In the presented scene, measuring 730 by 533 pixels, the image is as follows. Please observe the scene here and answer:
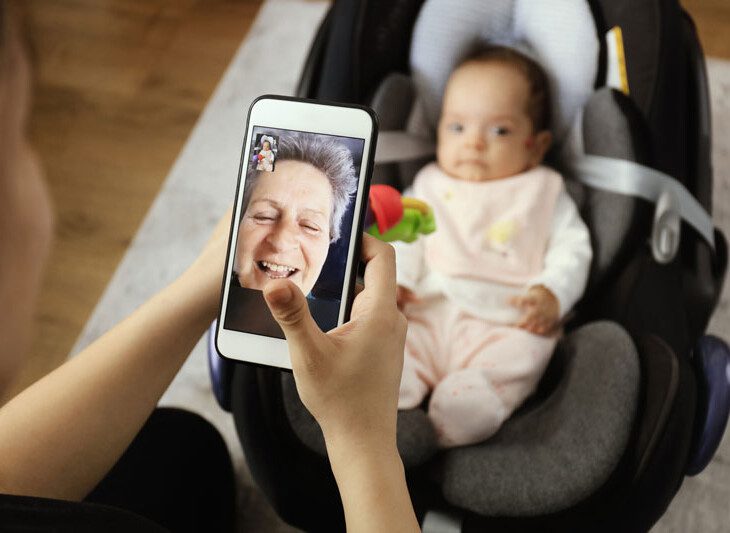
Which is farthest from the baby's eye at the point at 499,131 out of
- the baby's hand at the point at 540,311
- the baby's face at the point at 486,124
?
the baby's hand at the point at 540,311

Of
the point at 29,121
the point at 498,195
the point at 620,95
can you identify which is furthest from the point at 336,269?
the point at 620,95

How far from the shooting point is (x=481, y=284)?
1.08 metres

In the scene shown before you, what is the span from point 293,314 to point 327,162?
0.73 feet

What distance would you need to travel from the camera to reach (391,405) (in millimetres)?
581

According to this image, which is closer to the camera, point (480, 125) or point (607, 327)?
point (607, 327)

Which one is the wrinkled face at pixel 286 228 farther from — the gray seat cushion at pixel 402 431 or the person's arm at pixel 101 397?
the gray seat cushion at pixel 402 431

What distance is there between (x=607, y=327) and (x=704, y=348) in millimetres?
127

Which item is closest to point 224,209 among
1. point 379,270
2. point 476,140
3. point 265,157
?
point 476,140

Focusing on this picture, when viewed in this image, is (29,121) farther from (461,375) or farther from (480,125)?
(480,125)

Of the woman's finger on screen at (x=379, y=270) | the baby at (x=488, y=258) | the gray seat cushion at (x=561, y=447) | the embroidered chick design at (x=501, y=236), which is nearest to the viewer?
the woman's finger on screen at (x=379, y=270)

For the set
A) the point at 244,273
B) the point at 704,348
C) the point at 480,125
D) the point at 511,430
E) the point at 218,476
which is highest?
the point at 480,125

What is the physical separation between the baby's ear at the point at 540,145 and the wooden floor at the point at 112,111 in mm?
766

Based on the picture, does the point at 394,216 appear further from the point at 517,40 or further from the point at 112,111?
the point at 112,111

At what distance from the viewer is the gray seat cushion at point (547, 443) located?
2.75 feet
